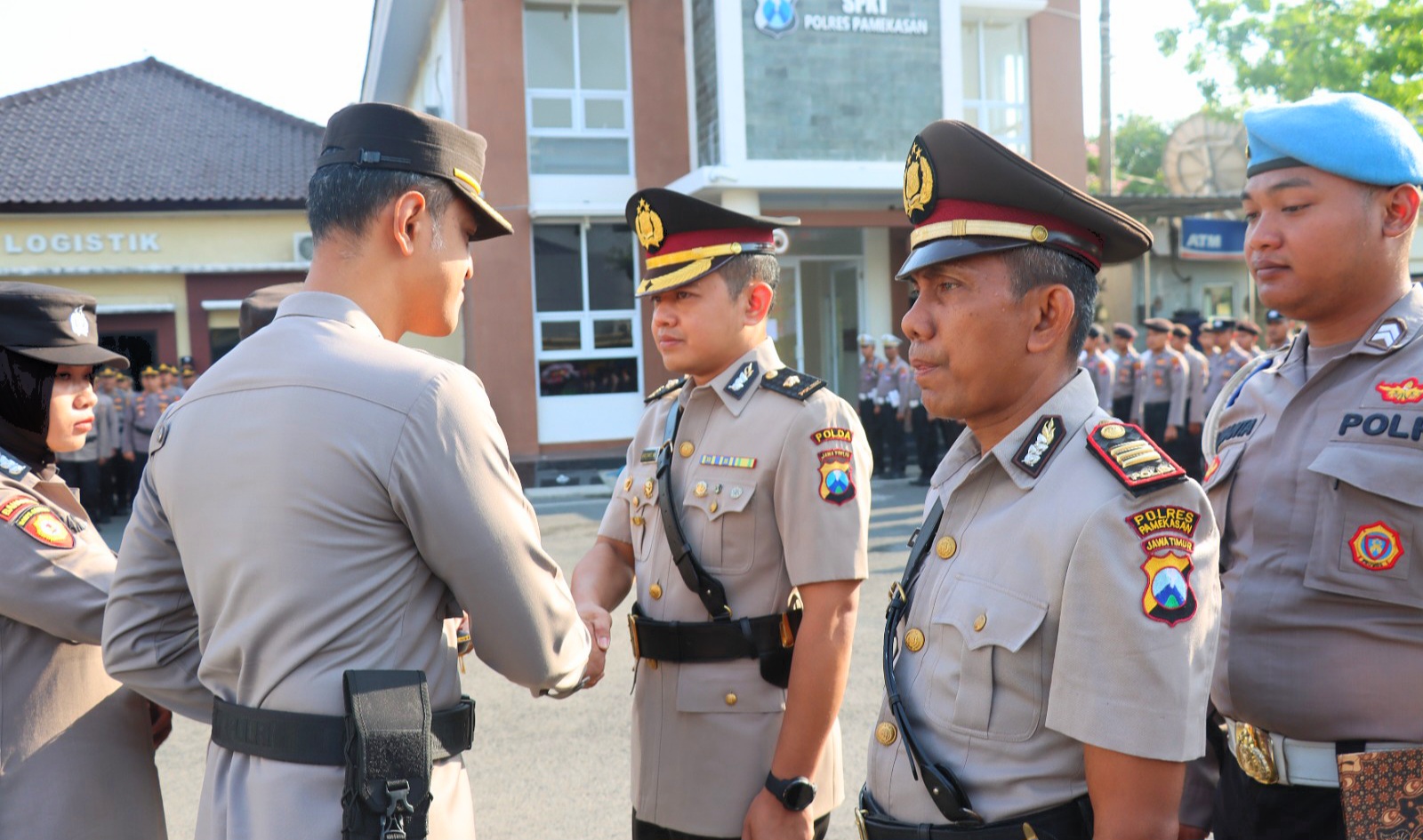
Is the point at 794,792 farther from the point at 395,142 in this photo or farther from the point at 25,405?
the point at 25,405

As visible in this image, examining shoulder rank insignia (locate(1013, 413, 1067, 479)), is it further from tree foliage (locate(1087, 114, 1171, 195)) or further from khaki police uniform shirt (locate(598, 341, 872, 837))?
tree foliage (locate(1087, 114, 1171, 195))

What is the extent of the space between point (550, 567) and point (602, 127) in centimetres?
1474

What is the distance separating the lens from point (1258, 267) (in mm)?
2018

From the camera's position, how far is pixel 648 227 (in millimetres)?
2766

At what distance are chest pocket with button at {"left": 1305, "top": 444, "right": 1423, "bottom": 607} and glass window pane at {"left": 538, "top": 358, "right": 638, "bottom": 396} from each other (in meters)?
Result: 13.9

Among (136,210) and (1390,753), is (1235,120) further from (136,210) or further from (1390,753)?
(1390,753)

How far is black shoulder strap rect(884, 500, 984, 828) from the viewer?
1490 mm

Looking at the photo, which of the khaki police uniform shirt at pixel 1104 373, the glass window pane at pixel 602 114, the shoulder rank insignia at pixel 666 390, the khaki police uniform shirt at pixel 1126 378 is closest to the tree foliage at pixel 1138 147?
the khaki police uniform shirt at pixel 1126 378

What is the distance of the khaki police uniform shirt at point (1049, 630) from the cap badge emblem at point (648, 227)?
1.29m

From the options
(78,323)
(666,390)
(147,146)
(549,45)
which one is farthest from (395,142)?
(147,146)

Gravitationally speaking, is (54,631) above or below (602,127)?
below

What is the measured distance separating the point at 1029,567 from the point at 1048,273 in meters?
0.45

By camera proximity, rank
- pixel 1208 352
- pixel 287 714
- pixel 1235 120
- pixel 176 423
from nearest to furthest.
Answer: pixel 287 714 < pixel 176 423 < pixel 1208 352 < pixel 1235 120

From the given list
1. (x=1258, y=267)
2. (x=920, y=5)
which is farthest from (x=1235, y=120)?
(x=1258, y=267)
